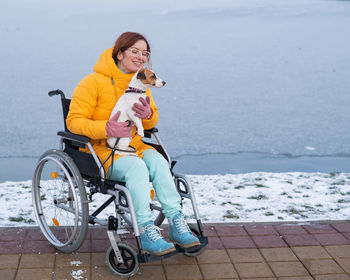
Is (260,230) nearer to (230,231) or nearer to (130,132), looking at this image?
(230,231)

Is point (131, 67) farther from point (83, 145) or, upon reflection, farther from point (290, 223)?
point (290, 223)

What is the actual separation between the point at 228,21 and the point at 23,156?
20.9 ft

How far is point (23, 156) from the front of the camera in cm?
468

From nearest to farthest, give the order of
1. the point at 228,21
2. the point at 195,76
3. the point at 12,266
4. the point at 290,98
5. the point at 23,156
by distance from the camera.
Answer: the point at 12,266 < the point at 23,156 < the point at 290,98 < the point at 195,76 < the point at 228,21

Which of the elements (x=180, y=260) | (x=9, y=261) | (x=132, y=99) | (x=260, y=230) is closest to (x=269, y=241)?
(x=260, y=230)

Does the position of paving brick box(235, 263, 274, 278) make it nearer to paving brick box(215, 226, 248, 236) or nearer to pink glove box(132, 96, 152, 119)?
paving brick box(215, 226, 248, 236)

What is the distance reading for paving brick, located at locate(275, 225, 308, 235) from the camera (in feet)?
9.82

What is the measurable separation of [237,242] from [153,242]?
0.62m

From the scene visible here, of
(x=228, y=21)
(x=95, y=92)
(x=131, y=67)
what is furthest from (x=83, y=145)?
(x=228, y=21)

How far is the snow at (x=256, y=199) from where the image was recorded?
10.6 feet

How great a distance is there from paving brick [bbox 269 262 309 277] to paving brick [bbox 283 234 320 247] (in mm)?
229

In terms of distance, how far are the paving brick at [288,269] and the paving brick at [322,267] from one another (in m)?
0.04

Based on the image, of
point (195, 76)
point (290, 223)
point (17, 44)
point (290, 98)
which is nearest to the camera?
point (290, 223)

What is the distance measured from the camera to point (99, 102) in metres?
2.64
